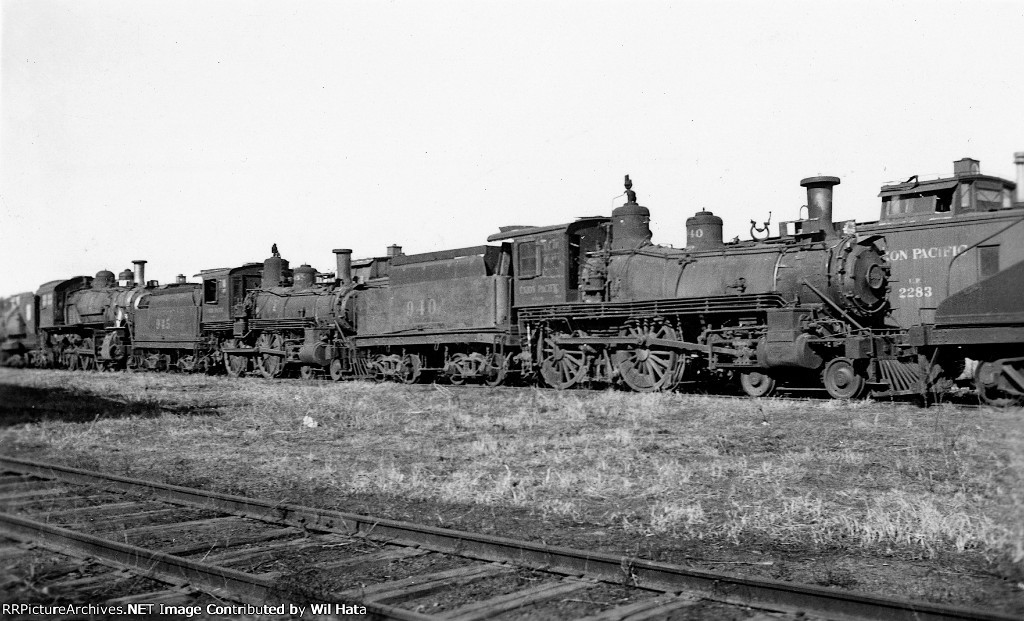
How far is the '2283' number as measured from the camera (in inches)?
720

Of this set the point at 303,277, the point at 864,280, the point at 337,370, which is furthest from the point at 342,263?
the point at 864,280

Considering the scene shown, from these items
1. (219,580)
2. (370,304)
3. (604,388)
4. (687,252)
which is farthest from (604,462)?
(370,304)

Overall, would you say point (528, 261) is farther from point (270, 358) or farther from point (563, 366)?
point (270, 358)

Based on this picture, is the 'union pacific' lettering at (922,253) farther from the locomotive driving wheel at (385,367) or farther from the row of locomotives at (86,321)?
the row of locomotives at (86,321)

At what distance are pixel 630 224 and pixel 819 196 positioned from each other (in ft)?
13.5

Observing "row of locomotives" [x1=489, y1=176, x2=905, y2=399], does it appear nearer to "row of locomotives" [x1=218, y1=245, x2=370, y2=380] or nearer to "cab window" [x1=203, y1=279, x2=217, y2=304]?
"row of locomotives" [x1=218, y1=245, x2=370, y2=380]

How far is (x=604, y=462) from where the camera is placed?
A: 10617 millimetres

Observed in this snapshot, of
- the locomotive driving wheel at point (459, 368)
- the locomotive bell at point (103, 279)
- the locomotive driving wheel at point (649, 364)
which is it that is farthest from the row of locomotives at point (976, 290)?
the locomotive bell at point (103, 279)

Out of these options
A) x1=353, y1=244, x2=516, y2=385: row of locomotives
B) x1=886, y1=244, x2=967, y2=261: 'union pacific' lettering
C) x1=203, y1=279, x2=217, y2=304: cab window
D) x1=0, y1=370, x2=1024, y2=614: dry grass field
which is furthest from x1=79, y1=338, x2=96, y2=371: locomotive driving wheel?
x1=886, y1=244, x2=967, y2=261: 'union pacific' lettering

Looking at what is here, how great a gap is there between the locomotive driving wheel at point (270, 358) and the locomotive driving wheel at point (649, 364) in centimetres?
1391

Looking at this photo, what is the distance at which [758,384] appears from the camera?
1820cm

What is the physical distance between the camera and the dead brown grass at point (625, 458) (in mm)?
7418

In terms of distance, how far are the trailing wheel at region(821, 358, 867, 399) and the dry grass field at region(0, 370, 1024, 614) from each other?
80cm

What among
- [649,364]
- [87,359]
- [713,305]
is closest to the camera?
[713,305]
